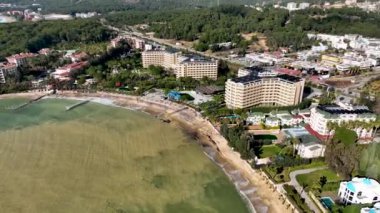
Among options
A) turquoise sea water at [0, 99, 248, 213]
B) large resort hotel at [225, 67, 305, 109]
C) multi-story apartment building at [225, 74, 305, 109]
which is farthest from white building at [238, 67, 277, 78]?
turquoise sea water at [0, 99, 248, 213]

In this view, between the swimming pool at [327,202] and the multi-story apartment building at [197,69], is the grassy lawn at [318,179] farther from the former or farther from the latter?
the multi-story apartment building at [197,69]

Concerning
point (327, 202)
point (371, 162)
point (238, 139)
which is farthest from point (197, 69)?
point (327, 202)

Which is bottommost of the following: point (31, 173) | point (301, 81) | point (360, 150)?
point (31, 173)

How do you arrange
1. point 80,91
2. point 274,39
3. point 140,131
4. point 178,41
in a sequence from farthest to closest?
point 178,41, point 274,39, point 80,91, point 140,131

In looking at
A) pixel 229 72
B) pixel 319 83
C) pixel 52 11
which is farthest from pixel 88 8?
pixel 319 83

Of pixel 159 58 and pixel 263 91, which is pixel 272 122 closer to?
pixel 263 91

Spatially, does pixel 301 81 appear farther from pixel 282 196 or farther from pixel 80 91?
pixel 80 91

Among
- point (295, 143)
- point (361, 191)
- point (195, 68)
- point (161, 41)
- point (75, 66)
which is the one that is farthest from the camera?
point (161, 41)

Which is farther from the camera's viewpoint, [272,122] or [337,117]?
[272,122]
